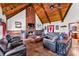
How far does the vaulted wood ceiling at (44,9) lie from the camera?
197cm

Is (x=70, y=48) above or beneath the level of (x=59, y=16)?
beneath

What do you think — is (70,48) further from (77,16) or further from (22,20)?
(22,20)

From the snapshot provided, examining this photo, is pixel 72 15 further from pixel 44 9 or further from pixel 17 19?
pixel 17 19

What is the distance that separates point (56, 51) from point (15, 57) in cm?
55

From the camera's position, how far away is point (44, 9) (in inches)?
79.0

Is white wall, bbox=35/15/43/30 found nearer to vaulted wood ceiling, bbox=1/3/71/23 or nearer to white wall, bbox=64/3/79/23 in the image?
vaulted wood ceiling, bbox=1/3/71/23

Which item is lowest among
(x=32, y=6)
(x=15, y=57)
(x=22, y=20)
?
(x=15, y=57)

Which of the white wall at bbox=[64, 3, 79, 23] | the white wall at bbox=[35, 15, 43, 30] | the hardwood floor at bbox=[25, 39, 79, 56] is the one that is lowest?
the hardwood floor at bbox=[25, 39, 79, 56]

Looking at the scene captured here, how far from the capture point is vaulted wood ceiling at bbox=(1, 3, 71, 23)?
1.97 m

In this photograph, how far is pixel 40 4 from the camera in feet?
6.49

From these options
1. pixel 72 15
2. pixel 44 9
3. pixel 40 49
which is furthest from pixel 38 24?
pixel 72 15

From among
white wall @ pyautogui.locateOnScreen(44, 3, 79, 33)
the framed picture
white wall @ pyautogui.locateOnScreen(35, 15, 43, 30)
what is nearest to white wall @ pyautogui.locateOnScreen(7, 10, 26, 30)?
the framed picture

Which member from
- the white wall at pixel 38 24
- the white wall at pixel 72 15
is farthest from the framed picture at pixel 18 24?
the white wall at pixel 72 15

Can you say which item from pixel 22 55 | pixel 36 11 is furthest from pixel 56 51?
pixel 36 11
